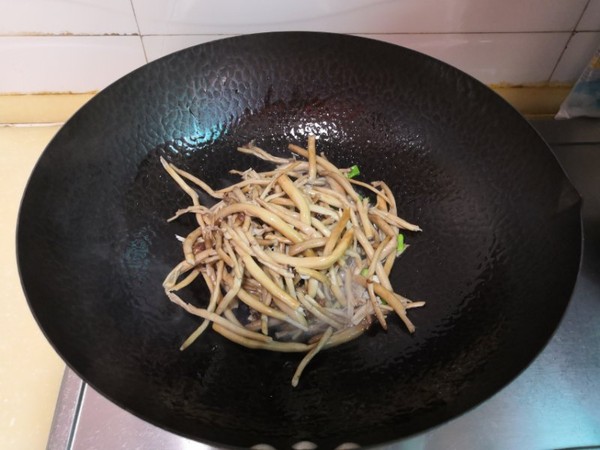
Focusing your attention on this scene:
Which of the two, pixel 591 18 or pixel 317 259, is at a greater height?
pixel 591 18

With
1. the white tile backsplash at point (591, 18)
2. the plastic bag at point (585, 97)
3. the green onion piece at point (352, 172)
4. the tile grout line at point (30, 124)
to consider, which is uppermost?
the white tile backsplash at point (591, 18)

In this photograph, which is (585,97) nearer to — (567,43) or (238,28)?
(567,43)

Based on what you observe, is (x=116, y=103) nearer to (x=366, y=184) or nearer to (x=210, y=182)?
(x=210, y=182)

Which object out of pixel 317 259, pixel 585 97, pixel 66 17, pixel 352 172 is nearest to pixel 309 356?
pixel 317 259

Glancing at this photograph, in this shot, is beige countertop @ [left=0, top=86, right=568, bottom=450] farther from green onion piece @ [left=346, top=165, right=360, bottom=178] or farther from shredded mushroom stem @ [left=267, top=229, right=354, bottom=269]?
green onion piece @ [left=346, top=165, right=360, bottom=178]

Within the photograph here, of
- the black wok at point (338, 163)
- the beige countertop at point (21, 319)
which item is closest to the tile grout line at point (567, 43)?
the black wok at point (338, 163)

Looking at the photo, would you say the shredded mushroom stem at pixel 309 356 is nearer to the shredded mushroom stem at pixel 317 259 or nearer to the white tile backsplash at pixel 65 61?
the shredded mushroom stem at pixel 317 259
